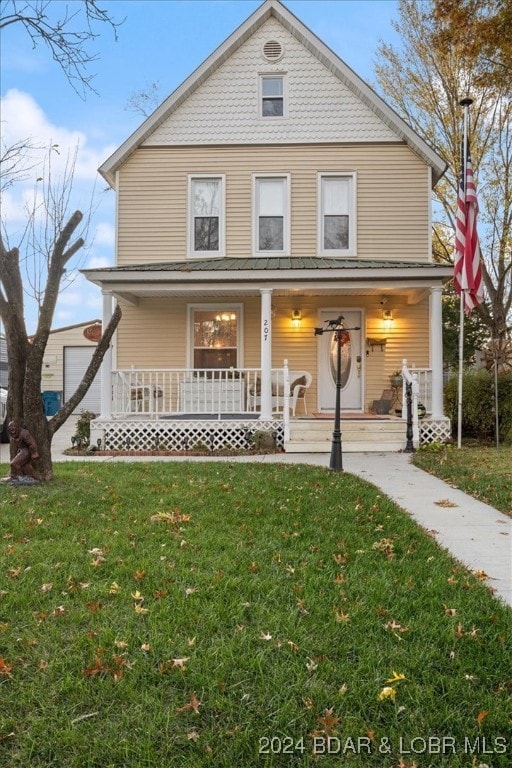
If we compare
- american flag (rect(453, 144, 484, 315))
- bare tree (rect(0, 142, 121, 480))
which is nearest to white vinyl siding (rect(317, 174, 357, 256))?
american flag (rect(453, 144, 484, 315))

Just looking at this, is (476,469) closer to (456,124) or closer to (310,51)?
(310,51)

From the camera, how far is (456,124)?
16.3 m

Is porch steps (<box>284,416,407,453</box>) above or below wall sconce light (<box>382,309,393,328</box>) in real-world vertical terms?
below

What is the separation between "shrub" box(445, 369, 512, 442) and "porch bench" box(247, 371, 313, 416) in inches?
137

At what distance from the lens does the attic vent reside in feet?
40.3

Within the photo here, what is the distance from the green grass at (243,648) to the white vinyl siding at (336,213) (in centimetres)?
890

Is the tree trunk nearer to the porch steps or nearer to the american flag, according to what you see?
the porch steps

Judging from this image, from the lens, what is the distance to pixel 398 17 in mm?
16719

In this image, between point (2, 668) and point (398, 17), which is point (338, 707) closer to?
point (2, 668)

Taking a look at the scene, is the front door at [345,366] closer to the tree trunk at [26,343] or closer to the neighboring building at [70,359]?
the tree trunk at [26,343]

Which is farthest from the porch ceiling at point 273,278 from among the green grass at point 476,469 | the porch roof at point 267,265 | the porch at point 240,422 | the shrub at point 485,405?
the green grass at point 476,469

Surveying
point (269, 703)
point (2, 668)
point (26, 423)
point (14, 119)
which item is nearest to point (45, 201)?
point (14, 119)

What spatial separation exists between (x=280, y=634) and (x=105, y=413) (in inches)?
338

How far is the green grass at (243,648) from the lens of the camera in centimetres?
200
